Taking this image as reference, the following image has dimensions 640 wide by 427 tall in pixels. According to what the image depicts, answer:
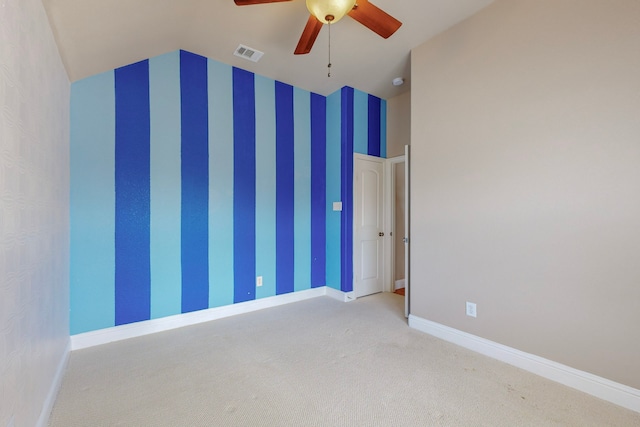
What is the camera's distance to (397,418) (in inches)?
61.9

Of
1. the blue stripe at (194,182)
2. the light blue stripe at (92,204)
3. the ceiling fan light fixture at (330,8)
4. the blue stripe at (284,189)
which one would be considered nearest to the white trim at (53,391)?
the light blue stripe at (92,204)

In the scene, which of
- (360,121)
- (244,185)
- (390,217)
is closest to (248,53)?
(244,185)

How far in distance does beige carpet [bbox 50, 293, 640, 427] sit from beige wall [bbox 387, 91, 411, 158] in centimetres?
268

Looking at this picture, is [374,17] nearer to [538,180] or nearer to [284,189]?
[538,180]

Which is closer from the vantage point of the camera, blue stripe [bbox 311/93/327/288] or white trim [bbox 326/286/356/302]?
white trim [bbox 326/286/356/302]

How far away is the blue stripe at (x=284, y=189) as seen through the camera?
11.9ft

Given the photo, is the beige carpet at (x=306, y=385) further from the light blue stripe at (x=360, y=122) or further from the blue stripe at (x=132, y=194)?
the light blue stripe at (x=360, y=122)

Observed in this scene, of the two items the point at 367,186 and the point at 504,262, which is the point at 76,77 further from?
the point at 504,262

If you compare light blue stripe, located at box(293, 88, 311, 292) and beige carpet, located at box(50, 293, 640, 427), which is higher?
light blue stripe, located at box(293, 88, 311, 292)

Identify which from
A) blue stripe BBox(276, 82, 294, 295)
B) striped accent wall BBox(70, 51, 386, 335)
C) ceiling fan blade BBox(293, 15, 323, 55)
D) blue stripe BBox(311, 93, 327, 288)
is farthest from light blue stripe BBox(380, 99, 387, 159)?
ceiling fan blade BBox(293, 15, 323, 55)

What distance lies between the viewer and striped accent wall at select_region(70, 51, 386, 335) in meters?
2.49

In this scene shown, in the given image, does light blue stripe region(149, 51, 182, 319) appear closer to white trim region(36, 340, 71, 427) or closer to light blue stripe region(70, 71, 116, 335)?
light blue stripe region(70, 71, 116, 335)

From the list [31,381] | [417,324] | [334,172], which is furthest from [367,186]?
[31,381]

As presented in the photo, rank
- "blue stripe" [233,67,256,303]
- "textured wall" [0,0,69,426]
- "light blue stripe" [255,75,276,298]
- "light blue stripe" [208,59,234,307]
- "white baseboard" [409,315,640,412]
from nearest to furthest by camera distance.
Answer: "textured wall" [0,0,69,426]
"white baseboard" [409,315,640,412]
"light blue stripe" [208,59,234,307]
"blue stripe" [233,67,256,303]
"light blue stripe" [255,75,276,298]
